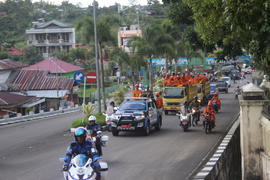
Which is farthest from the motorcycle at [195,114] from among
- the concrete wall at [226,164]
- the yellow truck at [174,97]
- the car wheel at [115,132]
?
the yellow truck at [174,97]

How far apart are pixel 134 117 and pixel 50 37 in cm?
6597

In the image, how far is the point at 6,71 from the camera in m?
45.8

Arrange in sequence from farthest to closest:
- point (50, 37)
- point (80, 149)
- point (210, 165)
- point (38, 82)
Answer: point (50, 37) → point (38, 82) → point (210, 165) → point (80, 149)

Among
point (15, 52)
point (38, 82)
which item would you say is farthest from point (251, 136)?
point (15, 52)

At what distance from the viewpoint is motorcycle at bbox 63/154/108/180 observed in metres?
8.48

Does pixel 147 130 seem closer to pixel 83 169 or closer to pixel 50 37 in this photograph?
pixel 83 169

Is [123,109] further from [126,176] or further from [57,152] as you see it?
[126,176]

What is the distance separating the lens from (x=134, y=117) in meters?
22.4

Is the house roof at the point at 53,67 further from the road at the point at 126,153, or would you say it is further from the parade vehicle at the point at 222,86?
the road at the point at 126,153

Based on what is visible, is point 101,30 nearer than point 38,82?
Yes

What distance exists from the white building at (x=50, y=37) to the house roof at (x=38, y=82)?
107ft

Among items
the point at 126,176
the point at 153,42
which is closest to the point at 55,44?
the point at 153,42

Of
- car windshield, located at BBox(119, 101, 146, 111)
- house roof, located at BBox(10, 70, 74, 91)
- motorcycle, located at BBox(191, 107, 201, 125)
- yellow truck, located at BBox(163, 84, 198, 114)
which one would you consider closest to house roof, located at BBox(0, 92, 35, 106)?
house roof, located at BBox(10, 70, 74, 91)

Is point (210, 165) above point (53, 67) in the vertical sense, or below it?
below
